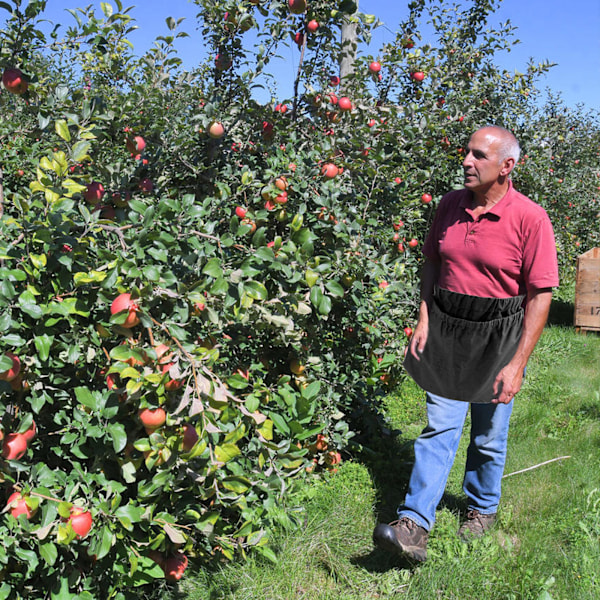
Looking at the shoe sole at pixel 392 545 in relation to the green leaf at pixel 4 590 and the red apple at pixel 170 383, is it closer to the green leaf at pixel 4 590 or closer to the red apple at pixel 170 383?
the red apple at pixel 170 383

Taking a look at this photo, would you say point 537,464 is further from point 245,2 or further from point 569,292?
point 569,292

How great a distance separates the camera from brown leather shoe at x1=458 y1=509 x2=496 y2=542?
2508 millimetres

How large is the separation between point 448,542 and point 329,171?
1.61m

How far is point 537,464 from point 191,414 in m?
2.39

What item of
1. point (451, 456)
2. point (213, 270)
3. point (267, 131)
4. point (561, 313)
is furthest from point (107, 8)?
point (561, 313)

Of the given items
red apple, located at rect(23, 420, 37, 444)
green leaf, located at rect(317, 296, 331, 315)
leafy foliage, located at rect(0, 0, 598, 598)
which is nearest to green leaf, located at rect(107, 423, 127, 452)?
leafy foliage, located at rect(0, 0, 598, 598)

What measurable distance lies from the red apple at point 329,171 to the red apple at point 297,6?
2.19 ft

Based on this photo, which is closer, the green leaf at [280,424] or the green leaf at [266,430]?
the green leaf at [266,430]

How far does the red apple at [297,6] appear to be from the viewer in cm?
266

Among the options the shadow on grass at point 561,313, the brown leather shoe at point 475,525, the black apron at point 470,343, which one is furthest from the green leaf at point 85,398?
the shadow on grass at point 561,313

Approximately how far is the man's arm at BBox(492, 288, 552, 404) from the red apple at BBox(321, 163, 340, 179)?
99 cm

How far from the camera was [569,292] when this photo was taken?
26.3 ft

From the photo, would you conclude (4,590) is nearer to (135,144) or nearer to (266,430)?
(266,430)

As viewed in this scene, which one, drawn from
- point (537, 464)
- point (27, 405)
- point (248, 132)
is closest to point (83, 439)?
point (27, 405)
